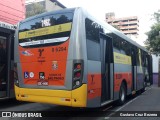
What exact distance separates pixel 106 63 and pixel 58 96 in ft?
8.58

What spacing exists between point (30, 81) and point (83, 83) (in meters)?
1.85

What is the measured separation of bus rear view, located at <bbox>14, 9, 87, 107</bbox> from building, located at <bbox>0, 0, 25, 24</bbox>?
7.11 metres

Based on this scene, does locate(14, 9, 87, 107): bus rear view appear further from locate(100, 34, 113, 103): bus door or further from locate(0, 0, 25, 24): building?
locate(0, 0, 25, 24): building

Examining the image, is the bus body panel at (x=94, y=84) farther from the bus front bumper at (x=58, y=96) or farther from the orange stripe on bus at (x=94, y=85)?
the bus front bumper at (x=58, y=96)

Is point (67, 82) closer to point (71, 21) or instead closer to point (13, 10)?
point (71, 21)

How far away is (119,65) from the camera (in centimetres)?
1118

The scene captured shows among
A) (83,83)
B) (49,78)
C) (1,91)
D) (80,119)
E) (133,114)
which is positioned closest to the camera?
(83,83)

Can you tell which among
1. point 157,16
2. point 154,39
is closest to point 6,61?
point 154,39

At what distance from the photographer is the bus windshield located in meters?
7.87

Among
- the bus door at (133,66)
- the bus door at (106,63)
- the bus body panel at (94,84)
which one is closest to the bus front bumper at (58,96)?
the bus body panel at (94,84)

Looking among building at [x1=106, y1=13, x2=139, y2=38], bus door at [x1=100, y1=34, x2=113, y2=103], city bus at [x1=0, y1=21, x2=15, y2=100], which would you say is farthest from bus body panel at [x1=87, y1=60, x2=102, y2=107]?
building at [x1=106, y1=13, x2=139, y2=38]

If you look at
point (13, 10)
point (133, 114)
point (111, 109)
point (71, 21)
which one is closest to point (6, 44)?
point (71, 21)

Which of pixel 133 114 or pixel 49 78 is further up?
pixel 49 78

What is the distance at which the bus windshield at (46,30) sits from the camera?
787 centimetres
